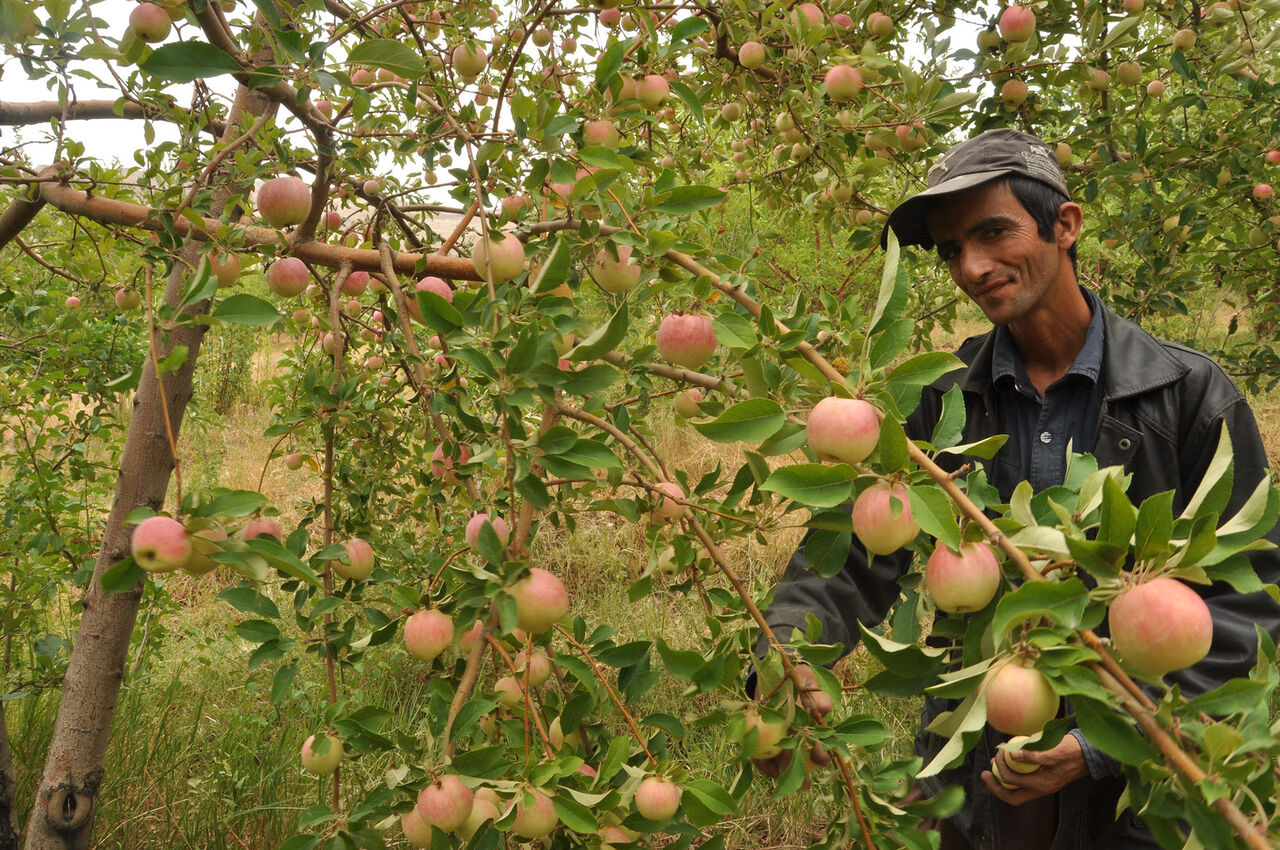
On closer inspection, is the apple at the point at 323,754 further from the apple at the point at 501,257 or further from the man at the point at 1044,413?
the man at the point at 1044,413

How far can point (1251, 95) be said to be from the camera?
2.31 m

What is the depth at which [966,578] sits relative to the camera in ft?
2.53

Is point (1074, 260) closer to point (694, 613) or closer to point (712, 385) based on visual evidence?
point (712, 385)

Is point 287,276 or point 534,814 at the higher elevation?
point 287,276

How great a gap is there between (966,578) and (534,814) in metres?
0.49

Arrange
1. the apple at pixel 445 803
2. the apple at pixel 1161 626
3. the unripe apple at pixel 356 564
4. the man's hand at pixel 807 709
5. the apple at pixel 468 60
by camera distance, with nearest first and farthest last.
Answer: the apple at pixel 1161 626
the apple at pixel 445 803
the man's hand at pixel 807 709
the unripe apple at pixel 356 564
the apple at pixel 468 60

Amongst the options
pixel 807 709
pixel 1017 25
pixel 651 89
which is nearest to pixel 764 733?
pixel 807 709

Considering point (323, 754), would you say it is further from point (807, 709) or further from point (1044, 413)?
point (1044, 413)

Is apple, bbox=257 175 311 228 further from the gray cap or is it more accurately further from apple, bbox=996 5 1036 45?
apple, bbox=996 5 1036 45

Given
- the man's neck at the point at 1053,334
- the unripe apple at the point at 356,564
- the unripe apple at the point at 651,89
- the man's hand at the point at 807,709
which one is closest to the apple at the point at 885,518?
the man's hand at the point at 807,709

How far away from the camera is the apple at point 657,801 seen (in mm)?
963

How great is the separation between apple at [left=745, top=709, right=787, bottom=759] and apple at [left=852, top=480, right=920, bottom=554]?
0.94 ft

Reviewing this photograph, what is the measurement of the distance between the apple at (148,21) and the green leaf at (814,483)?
0.97 metres

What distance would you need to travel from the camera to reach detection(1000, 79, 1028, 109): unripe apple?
2258mm
